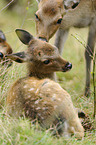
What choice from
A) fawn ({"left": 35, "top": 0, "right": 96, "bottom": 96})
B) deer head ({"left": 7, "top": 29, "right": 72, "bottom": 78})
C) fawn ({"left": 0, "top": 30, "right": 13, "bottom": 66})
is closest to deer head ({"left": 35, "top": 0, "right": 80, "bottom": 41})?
fawn ({"left": 35, "top": 0, "right": 96, "bottom": 96})

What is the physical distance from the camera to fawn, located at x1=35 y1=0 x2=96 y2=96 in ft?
16.0

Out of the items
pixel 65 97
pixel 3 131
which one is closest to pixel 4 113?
pixel 3 131

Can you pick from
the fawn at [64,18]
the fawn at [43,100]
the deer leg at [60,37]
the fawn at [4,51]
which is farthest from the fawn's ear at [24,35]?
the deer leg at [60,37]

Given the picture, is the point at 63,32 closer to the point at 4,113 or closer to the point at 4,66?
the point at 4,66

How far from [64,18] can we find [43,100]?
2503 millimetres

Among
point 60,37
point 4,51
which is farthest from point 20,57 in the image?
point 60,37

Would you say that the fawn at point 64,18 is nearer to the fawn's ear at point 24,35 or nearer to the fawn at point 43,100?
the fawn's ear at point 24,35

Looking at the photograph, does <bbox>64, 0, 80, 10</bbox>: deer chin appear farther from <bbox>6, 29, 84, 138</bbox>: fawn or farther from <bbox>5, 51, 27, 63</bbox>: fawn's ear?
<bbox>5, 51, 27, 63</bbox>: fawn's ear

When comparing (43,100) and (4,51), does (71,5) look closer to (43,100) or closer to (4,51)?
(4,51)

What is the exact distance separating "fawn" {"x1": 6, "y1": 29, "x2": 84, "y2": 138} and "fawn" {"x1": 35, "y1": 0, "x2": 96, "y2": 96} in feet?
2.46

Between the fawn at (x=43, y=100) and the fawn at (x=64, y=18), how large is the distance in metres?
0.75

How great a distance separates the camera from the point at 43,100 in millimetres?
3348

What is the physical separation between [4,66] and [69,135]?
2014 mm

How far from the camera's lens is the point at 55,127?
322 centimetres
